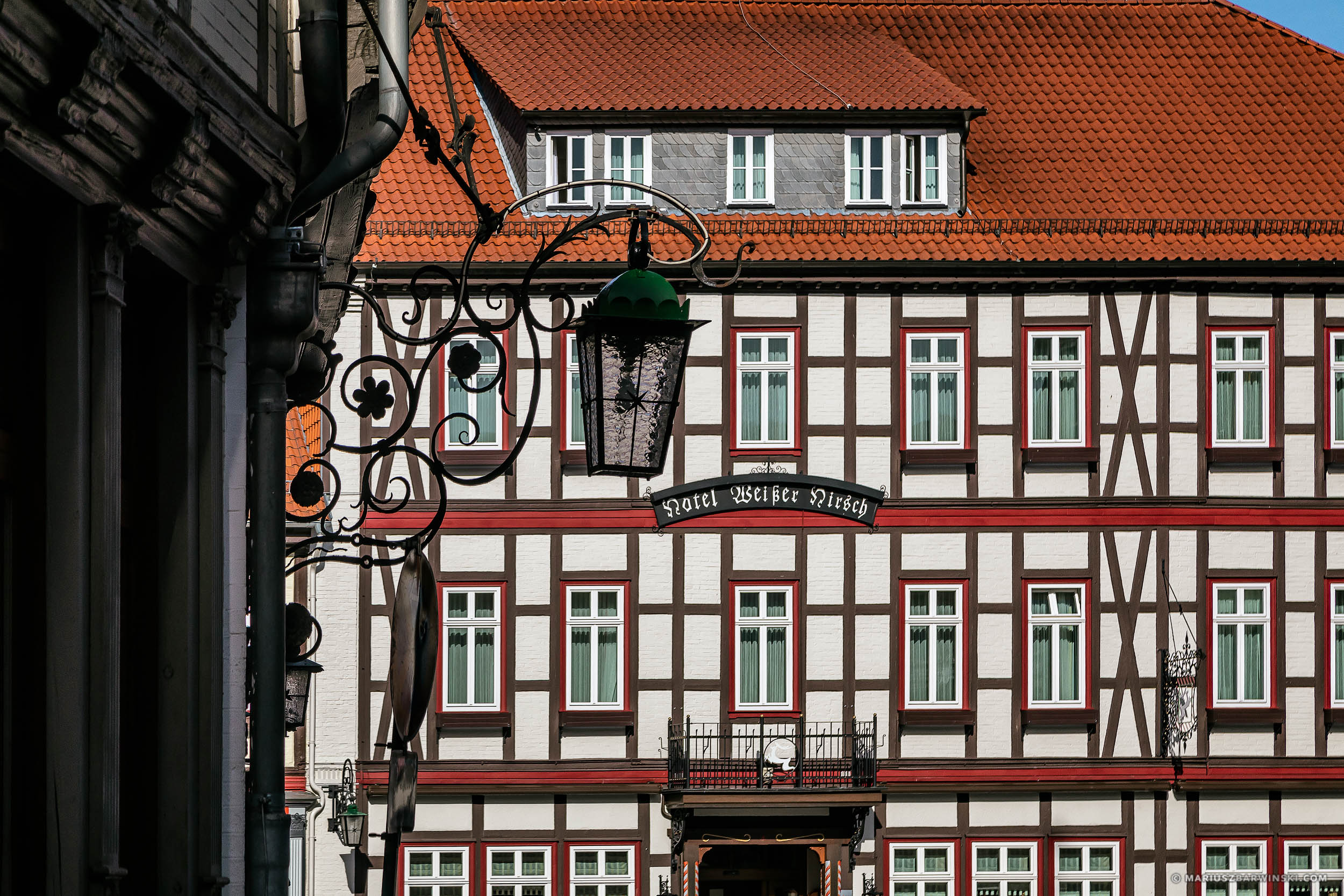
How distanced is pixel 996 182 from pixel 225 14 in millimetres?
19682

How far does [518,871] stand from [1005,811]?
5692 mm

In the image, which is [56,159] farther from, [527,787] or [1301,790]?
[1301,790]

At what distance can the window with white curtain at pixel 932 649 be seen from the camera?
23766mm

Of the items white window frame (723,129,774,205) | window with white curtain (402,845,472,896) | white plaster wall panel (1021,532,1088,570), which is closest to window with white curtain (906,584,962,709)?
white plaster wall panel (1021,532,1088,570)

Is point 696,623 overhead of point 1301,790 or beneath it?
overhead

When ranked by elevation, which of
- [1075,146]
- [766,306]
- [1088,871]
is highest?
[1075,146]

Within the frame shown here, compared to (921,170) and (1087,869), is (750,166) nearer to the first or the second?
(921,170)

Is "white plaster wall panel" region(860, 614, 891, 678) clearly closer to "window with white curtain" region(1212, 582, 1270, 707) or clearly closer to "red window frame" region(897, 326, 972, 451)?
"red window frame" region(897, 326, 972, 451)

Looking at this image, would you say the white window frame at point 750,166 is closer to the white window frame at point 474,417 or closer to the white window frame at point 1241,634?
the white window frame at point 474,417

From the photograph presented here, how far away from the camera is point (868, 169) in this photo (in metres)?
25.7

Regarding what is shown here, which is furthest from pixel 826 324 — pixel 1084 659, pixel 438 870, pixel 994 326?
pixel 438 870

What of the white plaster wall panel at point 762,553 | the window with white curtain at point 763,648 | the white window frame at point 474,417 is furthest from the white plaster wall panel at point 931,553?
the white window frame at point 474,417

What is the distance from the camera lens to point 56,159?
5352 millimetres

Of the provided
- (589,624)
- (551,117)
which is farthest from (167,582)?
(551,117)
